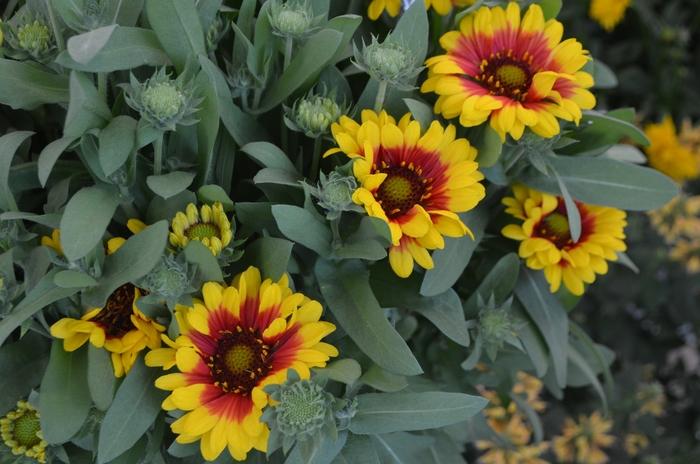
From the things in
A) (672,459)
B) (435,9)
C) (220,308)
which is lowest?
(672,459)

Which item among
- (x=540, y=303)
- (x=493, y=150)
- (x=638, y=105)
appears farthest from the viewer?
(x=638, y=105)

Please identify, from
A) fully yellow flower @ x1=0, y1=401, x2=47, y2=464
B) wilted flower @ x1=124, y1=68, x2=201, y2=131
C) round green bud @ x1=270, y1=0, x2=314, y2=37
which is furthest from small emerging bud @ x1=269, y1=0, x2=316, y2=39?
fully yellow flower @ x1=0, y1=401, x2=47, y2=464

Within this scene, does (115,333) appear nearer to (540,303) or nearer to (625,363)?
(540,303)

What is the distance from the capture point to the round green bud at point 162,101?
23.3 inches

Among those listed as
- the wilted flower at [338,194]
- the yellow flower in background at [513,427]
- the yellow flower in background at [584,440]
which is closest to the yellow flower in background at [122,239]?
the wilted flower at [338,194]

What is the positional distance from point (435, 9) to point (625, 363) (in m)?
0.74

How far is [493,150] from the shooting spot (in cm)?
71

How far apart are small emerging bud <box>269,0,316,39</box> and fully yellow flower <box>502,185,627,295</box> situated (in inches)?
10.2

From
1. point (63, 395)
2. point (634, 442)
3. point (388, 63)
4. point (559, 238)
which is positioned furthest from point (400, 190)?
point (634, 442)

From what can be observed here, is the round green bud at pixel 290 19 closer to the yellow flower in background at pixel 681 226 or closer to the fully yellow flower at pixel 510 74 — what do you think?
the fully yellow flower at pixel 510 74

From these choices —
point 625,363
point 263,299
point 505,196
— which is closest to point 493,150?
point 505,196

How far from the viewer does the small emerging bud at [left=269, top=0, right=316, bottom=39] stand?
670mm

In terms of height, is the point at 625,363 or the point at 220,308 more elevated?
the point at 220,308

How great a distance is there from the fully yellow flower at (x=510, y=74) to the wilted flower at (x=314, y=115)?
0.09 meters
